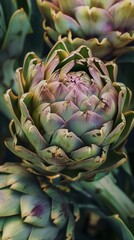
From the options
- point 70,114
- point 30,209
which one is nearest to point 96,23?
point 70,114

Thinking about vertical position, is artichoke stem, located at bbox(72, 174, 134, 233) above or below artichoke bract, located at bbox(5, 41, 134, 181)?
below

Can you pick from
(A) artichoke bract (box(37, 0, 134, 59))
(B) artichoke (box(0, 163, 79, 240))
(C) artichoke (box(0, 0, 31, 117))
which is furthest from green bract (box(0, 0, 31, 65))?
(B) artichoke (box(0, 163, 79, 240))

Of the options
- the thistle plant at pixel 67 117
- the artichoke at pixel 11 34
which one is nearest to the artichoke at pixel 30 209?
the thistle plant at pixel 67 117

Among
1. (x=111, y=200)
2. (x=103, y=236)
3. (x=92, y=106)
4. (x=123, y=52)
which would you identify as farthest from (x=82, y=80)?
(x=103, y=236)

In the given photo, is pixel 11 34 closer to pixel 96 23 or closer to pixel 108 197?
pixel 96 23

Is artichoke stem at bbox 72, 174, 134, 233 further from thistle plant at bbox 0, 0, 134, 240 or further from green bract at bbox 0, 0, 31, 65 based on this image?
green bract at bbox 0, 0, 31, 65

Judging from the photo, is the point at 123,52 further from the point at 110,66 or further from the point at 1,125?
the point at 1,125
